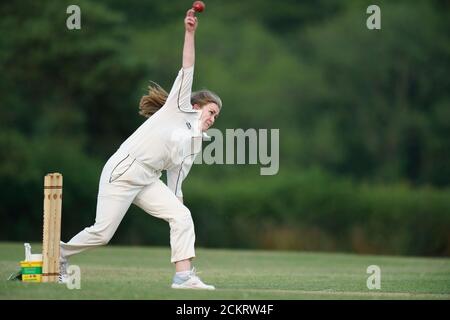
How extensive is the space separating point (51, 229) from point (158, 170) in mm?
1211

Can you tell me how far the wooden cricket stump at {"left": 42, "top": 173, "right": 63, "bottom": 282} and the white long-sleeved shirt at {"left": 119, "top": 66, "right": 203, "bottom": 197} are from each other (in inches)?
31.1

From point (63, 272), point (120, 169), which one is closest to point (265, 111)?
point (63, 272)

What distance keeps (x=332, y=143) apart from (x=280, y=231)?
1870cm

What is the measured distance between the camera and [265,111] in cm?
4753

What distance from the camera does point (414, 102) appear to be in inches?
1769

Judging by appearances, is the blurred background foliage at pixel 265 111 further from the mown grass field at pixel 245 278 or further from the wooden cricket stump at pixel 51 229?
the wooden cricket stump at pixel 51 229

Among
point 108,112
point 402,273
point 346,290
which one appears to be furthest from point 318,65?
point 346,290

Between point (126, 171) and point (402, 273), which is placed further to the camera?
point (402, 273)

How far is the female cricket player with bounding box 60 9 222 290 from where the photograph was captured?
1022cm

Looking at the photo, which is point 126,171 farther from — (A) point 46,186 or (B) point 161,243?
(B) point 161,243

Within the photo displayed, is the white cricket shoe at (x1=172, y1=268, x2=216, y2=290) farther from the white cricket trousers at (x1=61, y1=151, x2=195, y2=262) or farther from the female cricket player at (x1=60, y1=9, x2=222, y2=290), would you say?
the white cricket trousers at (x1=61, y1=151, x2=195, y2=262)

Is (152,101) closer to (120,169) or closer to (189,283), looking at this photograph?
(120,169)

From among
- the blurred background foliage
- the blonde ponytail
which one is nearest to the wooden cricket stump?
the blonde ponytail

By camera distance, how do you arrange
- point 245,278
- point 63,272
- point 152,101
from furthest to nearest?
1. point 245,278
2. point 152,101
3. point 63,272
